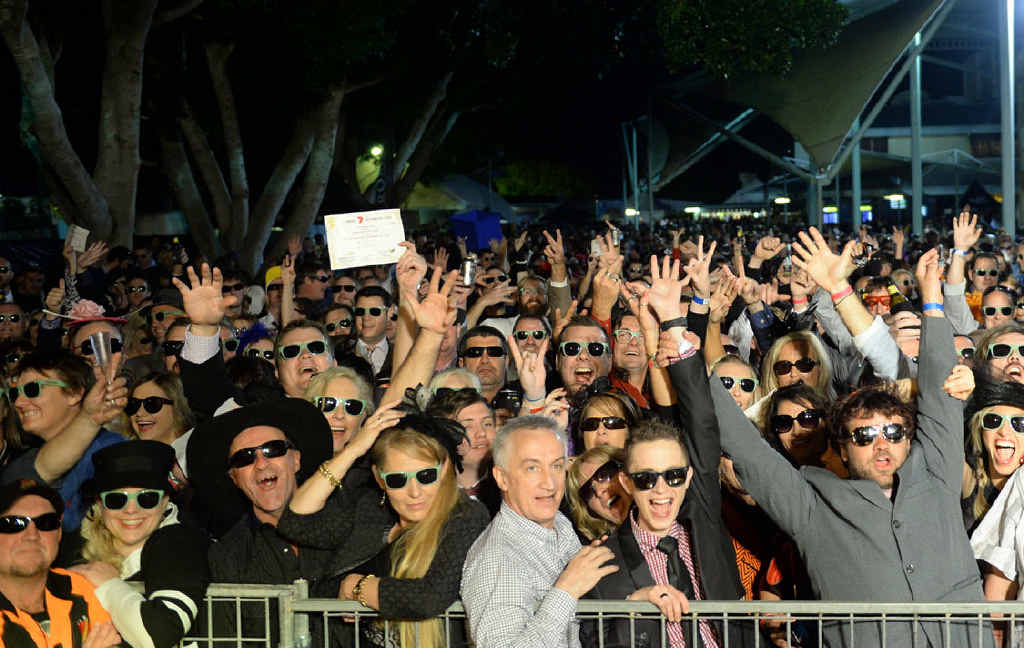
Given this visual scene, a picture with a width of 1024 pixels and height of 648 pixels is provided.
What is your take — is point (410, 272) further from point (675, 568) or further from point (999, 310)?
point (999, 310)

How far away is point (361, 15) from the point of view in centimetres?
2098

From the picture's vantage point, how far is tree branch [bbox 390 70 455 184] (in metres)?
28.6

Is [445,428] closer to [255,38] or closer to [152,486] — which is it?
[152,486]

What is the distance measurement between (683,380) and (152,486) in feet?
7.37

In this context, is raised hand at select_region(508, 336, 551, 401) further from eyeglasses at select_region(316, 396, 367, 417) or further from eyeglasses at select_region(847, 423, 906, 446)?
eyeglasses at select_region(847, 423, 906, 446)

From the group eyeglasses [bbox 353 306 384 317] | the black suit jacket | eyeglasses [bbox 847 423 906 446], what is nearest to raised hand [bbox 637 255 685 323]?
the black suit jacket

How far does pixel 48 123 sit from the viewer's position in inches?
631

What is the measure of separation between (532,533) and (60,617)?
174 centimetres

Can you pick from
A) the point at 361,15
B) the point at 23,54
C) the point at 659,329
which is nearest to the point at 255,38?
the point at 361,15

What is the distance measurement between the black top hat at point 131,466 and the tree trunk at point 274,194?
59.4ft

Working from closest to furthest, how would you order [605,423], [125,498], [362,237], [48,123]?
[125,498] < [605,423] < [362,237] < [48,123]

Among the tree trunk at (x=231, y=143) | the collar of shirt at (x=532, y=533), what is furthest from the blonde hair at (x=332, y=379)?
the tree trunk at (x=231, y=143)

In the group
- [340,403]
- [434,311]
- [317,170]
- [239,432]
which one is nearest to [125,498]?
[239,432]

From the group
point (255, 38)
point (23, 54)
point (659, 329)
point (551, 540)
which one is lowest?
point (551, 540)
